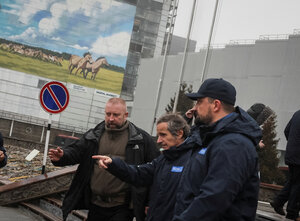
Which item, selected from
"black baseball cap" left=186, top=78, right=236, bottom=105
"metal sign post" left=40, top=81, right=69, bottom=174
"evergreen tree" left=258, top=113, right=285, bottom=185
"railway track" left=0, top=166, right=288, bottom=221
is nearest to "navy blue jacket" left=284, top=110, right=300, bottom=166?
"railway track" left=0, top=166, right=288, bottom=221

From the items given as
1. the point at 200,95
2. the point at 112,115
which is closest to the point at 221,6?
the point at 112,115

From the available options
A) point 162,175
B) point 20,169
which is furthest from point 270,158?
point 162,175

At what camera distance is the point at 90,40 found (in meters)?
73.3

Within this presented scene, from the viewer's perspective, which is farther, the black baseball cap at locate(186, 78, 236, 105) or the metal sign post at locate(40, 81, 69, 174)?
the metal sign post at locate(40, 81, 69, 174)

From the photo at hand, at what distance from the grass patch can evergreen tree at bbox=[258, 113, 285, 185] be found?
4982cm

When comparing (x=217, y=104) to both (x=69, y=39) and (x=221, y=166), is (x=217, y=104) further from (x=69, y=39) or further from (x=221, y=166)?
(x=69, y=39)

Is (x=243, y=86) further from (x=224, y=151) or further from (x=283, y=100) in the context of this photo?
(x=224, y=151)

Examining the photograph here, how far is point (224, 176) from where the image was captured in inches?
111

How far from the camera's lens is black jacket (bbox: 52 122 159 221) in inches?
209

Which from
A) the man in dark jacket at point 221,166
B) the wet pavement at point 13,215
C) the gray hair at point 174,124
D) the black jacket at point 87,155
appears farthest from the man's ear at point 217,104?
the wet pavement at point 13,215

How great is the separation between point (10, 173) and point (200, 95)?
414 inches

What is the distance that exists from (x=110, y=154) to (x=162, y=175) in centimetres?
147

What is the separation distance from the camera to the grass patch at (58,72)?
69375 millimetres

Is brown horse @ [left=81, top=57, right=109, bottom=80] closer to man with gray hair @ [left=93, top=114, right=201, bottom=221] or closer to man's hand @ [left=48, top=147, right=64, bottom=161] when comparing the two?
man's hand @ [left=48, top=147, right=64, bottom=161]
